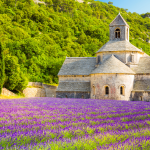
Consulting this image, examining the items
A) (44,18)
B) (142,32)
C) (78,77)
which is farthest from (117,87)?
(142,32)

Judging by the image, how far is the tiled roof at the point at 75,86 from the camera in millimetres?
40688

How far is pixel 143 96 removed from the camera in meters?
36.1

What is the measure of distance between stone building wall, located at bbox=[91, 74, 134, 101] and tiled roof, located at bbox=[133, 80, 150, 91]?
0.94 m

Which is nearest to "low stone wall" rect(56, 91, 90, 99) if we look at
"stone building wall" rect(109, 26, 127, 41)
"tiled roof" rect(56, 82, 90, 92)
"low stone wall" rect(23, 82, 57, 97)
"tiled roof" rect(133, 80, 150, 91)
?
"tiled roof" rect(56, 82, 90, 92)

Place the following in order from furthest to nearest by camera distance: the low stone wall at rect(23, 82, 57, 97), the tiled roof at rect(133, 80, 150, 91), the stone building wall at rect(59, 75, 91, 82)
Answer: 1. the stone building wall at rect(59, 75, 91, 82)
2. the low stone wall at rect(23, 82, 57, 97)
3. the tiled roof at rect(133, 80, 150, 91)

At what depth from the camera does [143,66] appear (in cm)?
3975

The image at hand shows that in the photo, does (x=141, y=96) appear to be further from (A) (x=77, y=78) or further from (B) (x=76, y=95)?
(A) (x=77, y=78)

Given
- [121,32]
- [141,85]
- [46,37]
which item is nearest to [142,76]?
[141,85]

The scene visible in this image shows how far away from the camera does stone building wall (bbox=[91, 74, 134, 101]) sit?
35.5 meters

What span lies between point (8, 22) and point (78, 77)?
49.1 meters

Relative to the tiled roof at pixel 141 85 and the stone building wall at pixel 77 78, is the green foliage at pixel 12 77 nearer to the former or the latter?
the stone building wall at pixel 77 78

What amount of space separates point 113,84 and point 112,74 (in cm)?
163

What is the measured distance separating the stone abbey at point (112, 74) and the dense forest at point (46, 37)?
892cm

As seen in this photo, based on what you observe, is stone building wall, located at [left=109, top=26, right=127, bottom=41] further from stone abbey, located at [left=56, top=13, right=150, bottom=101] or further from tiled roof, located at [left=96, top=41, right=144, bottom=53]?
tiled roof, located at [left=96, top=41, right=144, bottom=53]
